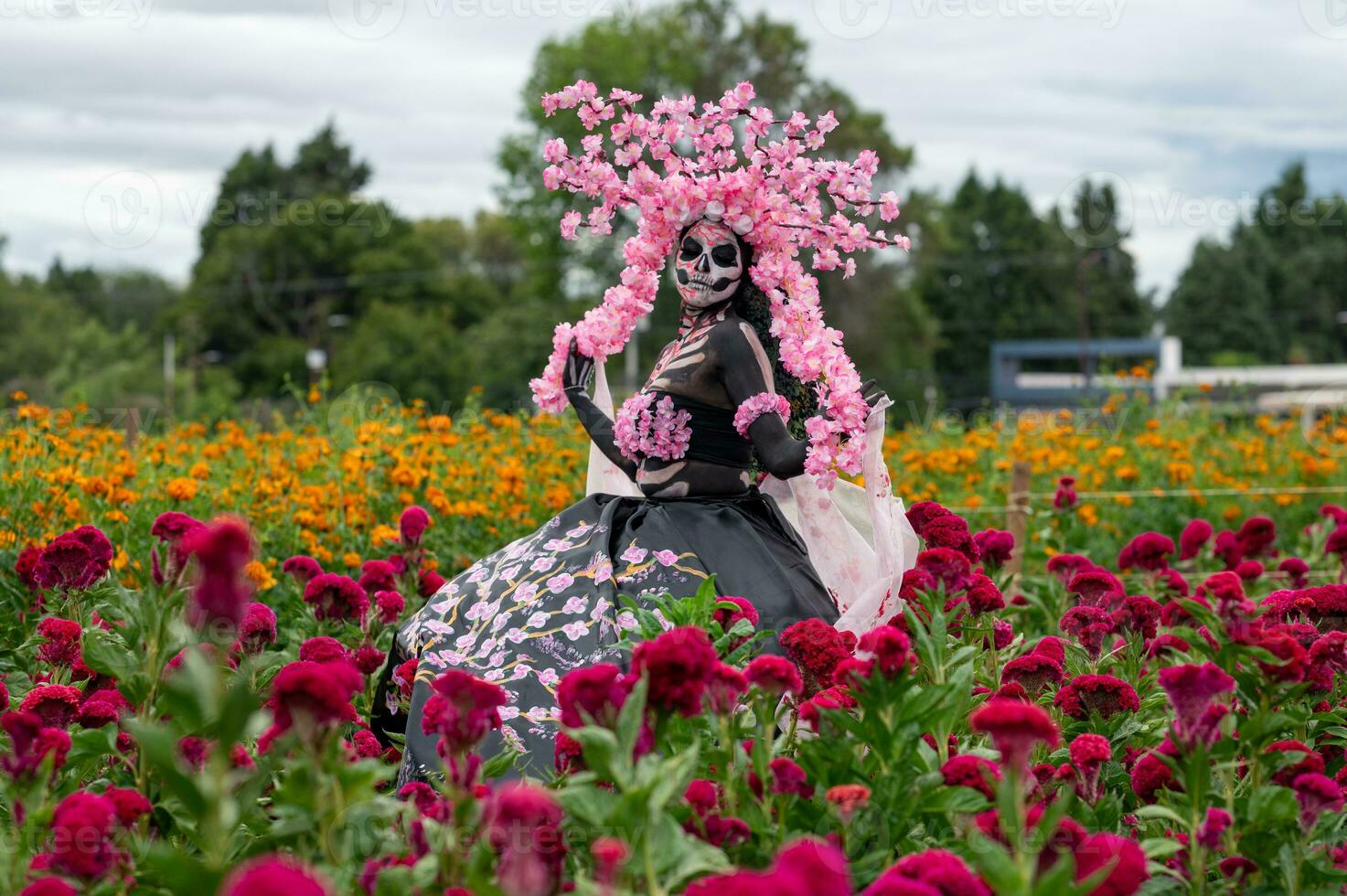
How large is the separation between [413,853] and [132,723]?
0.51m

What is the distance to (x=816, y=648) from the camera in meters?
2.49

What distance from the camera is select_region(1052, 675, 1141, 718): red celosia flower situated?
274 cm

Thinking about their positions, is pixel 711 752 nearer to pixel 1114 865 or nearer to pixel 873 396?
pixel 1114 865

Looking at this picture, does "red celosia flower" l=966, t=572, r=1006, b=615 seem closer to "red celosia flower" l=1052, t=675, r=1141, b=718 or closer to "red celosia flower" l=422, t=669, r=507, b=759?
"red celosia flower" l=1052, t=675, r=1141, b=718

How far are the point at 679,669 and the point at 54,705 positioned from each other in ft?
4.16

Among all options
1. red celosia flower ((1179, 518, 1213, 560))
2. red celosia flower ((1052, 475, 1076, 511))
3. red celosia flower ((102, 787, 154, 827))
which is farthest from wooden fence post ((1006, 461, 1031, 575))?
red celosia flower ((102, 787, 154, 827))

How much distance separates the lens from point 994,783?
1991 mm

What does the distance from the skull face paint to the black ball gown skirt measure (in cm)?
57

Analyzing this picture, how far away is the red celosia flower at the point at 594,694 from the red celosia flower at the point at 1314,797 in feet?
3.45

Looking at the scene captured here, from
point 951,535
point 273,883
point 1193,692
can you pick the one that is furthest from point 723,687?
point 951,535

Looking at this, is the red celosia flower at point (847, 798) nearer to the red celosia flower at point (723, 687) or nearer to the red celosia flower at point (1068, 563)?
the red celosia flower at point (723, 687)

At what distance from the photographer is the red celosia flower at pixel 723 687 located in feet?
6.81

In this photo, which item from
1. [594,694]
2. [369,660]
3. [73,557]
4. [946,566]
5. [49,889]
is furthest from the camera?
[369,660]
